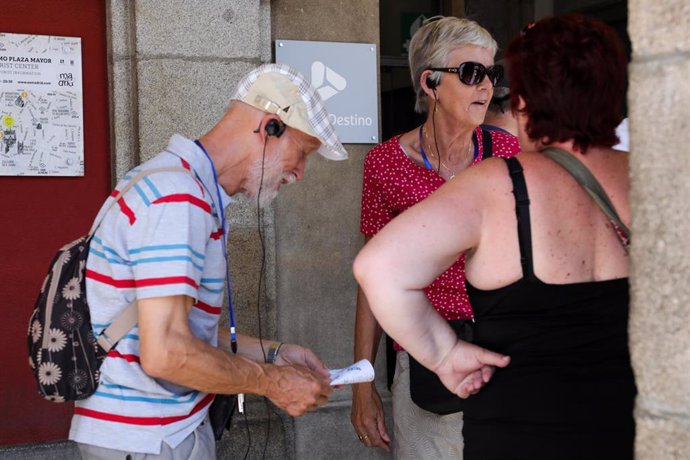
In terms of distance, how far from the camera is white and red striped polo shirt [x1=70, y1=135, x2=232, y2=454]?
259cm

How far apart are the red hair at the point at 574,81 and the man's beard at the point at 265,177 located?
938 mm

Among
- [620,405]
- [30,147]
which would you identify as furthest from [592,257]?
[30,147]

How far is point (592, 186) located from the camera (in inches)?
91.5

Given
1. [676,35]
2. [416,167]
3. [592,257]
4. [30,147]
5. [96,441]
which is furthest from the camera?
[30,147]

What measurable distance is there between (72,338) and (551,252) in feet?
4.28

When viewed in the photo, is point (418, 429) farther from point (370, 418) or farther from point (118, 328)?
point (118, 328)

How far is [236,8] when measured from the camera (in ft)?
15.5

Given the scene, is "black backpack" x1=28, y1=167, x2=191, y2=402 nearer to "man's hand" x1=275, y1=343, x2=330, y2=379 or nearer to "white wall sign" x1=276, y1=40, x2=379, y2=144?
"man's hand" x1=275, y1=343, x2=330, y2=379

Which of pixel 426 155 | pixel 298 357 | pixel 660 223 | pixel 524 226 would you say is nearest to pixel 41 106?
pixel 426 155

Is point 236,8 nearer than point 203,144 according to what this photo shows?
No

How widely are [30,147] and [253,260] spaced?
114cm

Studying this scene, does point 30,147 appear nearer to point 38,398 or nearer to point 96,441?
point 38,398

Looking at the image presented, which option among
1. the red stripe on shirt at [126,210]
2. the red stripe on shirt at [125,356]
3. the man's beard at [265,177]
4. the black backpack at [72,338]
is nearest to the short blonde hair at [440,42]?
the man's beard at [265,177]

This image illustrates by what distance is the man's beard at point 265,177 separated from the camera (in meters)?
3.04
